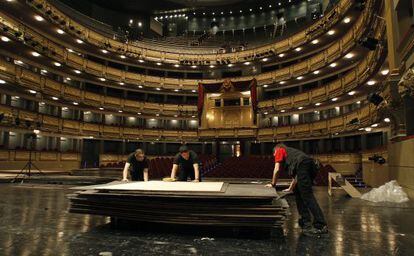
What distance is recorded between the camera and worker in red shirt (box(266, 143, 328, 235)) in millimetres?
4588

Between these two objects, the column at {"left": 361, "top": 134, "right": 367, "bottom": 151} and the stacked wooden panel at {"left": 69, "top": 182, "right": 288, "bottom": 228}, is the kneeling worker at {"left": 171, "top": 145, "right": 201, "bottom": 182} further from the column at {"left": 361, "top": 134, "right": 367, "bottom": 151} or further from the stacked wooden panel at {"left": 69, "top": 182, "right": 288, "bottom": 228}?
the column at {"left": 361, "top": 134, "right": 367, "bottom": 151}

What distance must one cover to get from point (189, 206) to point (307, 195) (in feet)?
6.34

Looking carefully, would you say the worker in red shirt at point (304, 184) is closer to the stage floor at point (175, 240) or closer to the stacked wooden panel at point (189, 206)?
the stage floor at point (175, 240)

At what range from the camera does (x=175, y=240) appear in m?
4.13

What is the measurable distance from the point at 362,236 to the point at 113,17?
36.9m

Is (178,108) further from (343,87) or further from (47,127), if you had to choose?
(343,87)

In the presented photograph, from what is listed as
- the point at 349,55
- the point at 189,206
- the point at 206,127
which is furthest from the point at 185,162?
the point at 206,127

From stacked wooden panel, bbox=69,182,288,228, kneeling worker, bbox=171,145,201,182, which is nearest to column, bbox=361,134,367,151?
kneeling worker, bbox=171,145,201,182

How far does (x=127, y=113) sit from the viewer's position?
2919 centimetres

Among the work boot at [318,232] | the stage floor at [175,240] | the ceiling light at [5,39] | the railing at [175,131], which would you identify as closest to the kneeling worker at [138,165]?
the stage floor at [175,240]

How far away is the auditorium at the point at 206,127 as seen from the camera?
4438 mm

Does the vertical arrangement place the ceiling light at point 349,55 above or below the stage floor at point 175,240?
above

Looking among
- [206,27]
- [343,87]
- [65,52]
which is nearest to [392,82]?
[343,87]

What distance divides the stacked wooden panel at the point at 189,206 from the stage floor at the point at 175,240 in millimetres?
252
